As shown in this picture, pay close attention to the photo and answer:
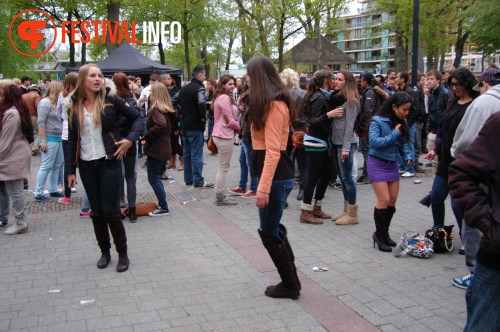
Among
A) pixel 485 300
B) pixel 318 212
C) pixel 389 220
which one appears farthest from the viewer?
pixel 318 212

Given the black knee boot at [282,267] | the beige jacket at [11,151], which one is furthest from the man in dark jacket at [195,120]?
the black knee boot at [282,267]

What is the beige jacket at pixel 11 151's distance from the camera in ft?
20.3

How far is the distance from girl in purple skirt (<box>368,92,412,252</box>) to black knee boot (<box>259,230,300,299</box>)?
5.49 feet

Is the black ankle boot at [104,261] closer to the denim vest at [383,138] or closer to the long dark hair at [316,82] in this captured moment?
the denim vest at [383,138]

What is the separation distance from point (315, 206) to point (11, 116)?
165 inches

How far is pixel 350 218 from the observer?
6520 mm

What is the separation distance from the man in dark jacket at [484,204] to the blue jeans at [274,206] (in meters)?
1.73

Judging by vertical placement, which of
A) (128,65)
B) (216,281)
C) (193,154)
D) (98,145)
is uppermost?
(128,65)

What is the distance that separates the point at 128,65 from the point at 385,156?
505 inches

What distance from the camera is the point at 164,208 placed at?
23.7 ft

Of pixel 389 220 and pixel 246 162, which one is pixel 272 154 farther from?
pixel 246 162

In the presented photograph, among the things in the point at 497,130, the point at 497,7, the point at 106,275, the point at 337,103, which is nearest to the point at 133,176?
the point at 106,275

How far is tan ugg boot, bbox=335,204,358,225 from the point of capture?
6.49 meters

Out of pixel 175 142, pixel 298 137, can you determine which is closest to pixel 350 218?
pixel 298 137
